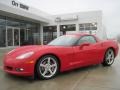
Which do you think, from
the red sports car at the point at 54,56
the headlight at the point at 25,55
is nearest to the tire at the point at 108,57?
the red sports car at the point at 54,56

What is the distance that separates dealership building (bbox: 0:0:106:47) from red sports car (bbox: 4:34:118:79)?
10627 millimetres

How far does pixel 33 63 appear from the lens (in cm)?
420

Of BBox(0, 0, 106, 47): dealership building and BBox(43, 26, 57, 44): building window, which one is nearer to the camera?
BBox(0, 0, 106, 47): dealership building

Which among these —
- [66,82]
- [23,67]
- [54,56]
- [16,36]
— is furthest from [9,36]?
[66,82]

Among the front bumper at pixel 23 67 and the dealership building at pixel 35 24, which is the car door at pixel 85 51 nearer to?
the front bumper at pixel 23 67

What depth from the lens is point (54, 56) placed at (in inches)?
181

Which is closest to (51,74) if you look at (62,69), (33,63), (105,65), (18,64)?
(62,69)

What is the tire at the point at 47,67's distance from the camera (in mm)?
4354

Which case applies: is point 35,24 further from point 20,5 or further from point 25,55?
point 25,55

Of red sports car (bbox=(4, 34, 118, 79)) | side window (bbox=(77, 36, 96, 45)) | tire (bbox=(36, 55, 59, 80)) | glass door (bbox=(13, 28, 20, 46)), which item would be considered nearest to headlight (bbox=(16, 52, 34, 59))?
red sports car (bbox=(4, 34, 118, 79))

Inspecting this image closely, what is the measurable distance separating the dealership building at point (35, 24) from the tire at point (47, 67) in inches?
438

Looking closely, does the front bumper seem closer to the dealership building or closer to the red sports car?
the red sports car

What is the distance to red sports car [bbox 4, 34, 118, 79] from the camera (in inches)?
166

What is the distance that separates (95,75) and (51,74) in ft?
4.20
